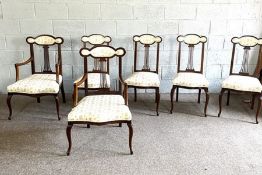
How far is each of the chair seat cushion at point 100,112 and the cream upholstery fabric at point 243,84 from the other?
4.49ft

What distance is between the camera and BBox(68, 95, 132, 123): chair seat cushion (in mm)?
2578

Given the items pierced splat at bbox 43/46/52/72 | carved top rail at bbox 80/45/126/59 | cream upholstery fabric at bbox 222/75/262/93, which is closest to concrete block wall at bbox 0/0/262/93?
pierced splat at bbox 43/46/52/72

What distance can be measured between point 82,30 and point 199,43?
5.10ft

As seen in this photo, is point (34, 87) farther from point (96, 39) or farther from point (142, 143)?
point (142, 143)

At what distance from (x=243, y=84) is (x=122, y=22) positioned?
1.71 m

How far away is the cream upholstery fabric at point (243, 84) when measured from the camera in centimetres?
333

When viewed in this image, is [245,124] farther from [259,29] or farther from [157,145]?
[259,29]

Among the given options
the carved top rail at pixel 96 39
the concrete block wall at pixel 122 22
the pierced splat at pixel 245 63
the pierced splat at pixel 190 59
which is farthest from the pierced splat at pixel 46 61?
the pierced splat at pixel 245 63

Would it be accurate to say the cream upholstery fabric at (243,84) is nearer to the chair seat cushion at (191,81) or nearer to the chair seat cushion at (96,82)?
the chair seat cushion at (191,81)

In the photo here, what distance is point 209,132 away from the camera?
10.3ft

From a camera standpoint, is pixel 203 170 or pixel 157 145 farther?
pixel 157 145

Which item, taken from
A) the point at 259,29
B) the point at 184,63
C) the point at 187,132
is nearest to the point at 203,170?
the point at 187,132

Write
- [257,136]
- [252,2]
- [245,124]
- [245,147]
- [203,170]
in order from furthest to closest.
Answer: [252,2]
[245,124]
[257,136]
[245,147]
[203,170]

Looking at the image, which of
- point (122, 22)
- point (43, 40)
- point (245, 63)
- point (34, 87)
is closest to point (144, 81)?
point (122, 22)
